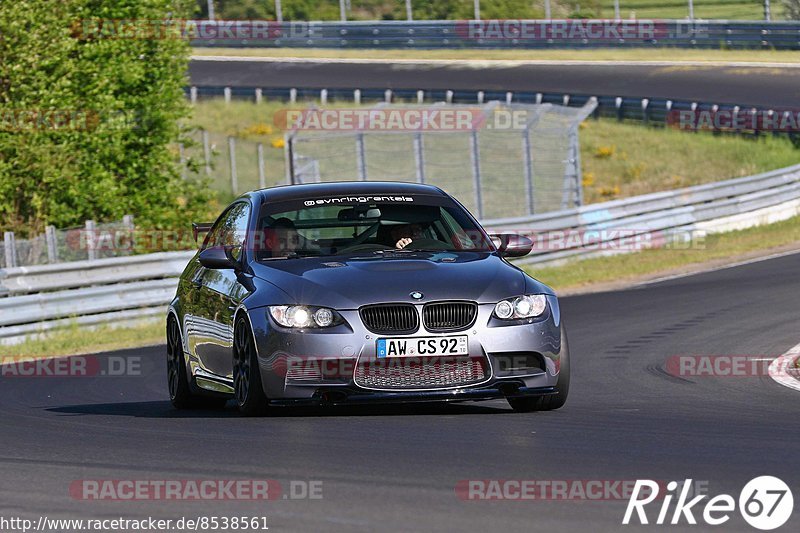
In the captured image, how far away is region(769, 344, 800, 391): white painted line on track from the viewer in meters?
11.4

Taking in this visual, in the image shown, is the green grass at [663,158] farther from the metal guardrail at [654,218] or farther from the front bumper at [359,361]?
the front bumper at [359,361]

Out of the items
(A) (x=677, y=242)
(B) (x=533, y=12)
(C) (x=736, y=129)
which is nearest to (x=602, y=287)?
(A) (x=677, y=242)

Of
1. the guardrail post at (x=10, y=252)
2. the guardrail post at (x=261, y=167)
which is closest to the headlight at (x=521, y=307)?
the guardrail post at (x=10, y=252)

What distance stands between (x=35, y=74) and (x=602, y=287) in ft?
34.1

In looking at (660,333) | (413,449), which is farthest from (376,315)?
(660,333)

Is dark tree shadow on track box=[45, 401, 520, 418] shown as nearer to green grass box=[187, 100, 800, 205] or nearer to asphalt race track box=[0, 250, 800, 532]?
asphalt race track box=[0, 250, 800, 532]

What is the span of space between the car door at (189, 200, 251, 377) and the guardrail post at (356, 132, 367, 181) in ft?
49.6

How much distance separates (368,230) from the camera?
10211 millimetres

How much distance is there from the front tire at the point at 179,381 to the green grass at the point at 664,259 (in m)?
12.1

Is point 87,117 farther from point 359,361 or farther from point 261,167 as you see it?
point 359,361

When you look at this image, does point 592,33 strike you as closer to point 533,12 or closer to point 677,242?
point 533,12

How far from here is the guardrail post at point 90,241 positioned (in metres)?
20.8

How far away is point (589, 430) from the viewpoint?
837 centimetres

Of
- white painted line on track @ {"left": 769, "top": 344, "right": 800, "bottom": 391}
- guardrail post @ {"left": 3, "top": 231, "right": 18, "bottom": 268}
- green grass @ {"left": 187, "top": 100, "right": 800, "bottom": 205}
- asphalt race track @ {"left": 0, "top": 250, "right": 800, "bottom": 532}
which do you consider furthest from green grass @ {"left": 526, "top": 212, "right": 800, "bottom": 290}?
asphalt race track @ {"left": 0, "top": 250, "right": 800, "bottom": 532}
